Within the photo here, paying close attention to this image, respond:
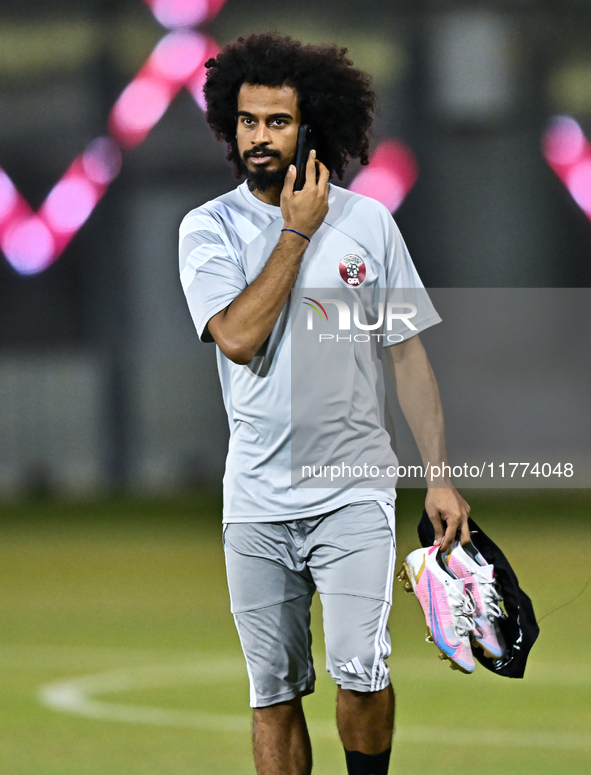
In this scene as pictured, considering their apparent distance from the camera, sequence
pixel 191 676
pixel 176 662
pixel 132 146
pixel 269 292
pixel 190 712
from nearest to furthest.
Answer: pixel 269 292 → pixel 190 712 → pixel 191 676 → pixel 176 662 → pixel 132 146

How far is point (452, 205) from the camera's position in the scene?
9297 millimetres

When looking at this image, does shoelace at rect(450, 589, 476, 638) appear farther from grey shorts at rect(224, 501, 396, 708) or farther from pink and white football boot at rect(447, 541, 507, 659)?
grey shorts at rect(224, 501, 396, 708)

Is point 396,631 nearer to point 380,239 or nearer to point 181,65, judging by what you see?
point 380,239

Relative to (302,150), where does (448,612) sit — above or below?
below

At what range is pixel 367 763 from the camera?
271cm

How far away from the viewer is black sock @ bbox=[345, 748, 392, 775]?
8.89 ft

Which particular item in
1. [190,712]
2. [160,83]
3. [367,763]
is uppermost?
[160,83]

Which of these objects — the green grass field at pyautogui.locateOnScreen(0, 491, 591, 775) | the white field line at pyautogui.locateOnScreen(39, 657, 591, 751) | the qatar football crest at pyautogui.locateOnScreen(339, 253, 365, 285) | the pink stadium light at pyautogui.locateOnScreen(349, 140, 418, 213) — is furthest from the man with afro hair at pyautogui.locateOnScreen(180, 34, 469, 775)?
the pink stadium light at pyautogui.locateOnScreen(349, 140, 418, 213)

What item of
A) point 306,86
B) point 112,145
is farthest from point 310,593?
point 112,145

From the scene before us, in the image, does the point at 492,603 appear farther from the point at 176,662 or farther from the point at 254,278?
the point at 176,662

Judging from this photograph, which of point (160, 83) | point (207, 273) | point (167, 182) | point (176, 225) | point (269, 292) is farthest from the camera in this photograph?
point (176, 225)

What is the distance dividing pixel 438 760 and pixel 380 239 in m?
1.62

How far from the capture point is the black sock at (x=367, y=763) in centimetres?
271

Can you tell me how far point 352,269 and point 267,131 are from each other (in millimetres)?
412
